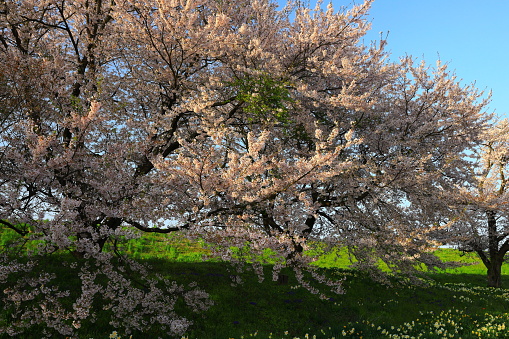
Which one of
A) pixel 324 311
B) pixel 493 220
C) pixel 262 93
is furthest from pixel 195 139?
pixel 493 220

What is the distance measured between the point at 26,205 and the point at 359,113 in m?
8.94

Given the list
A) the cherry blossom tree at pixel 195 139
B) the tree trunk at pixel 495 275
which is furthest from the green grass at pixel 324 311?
the tree trunk at pixel 495 275

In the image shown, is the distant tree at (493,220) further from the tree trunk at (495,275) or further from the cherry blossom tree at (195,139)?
the cherry blossom tree at (195,139)

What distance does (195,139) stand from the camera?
24.4 feet

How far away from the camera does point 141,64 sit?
27.4 ft

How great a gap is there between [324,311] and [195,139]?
21.0 ft

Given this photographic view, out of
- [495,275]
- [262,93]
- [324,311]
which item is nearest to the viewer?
[262,93]

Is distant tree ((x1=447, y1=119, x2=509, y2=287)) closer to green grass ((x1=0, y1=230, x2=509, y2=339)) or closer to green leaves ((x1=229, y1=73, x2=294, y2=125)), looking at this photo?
green grass ((x1=0, y1=230, x2=509, y2=339))

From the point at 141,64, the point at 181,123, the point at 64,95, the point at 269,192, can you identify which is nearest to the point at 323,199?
the point at 181,123

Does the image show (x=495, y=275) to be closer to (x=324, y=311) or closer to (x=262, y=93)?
(x=324, y=311)

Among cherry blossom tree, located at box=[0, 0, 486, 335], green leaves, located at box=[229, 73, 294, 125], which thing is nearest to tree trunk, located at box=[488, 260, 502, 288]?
cherry blossom tree, located at box=[0, 0, 486, 335]

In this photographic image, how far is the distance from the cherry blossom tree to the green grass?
2.77 ft

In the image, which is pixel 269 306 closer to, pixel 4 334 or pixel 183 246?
pixel 4 334

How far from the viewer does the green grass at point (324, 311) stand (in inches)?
286
